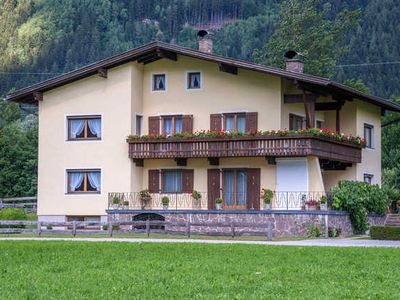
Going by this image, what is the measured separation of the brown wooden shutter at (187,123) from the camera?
40219 millimetres

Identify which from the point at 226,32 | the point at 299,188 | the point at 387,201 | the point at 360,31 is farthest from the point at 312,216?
the point at 226,32

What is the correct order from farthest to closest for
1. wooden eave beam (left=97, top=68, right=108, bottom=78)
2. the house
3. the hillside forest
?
the hillside forest → wooden eave beam (left=97, top=68, right=108, bottom=78) → the house

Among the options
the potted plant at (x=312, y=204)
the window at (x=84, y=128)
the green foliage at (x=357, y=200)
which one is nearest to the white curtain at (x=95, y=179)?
the window at (x=84, y=128)

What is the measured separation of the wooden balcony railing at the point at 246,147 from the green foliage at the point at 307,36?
33824mm

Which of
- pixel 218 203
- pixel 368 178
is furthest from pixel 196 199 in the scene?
pixel 368 178

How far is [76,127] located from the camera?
Result: 41844 millimetres

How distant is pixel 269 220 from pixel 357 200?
13.2ft

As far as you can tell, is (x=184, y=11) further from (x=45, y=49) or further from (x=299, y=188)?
(x=299, y=188)

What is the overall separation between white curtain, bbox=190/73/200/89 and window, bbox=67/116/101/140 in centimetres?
433

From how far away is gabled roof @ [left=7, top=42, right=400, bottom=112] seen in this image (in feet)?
121

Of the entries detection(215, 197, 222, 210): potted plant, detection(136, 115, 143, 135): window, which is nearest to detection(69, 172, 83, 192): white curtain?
detection(136, 115, 143, 135): window

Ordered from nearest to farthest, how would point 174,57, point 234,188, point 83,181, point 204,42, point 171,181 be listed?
point 234,188 < point 171,181 < point 174,57 < point 83,181 < point 204,42

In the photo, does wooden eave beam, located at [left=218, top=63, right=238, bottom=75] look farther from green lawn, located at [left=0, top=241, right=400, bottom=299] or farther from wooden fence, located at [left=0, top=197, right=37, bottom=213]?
wooden fence, located at [left=0, top=197, right=37, bottom=213]

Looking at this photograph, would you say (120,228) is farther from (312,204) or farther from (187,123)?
(312,204)
